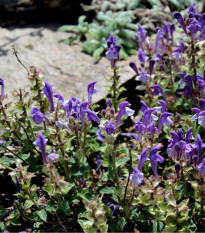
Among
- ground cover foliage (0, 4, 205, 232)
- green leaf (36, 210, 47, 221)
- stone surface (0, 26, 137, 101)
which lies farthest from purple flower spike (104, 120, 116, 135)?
stone surface (0, 26, 137, 101)

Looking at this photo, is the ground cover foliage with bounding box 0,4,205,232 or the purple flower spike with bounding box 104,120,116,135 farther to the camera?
the purple flower spike with bounding box 104,120,116,135

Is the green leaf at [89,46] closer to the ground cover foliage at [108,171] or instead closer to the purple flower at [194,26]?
the ground cover foliage at [108,171]

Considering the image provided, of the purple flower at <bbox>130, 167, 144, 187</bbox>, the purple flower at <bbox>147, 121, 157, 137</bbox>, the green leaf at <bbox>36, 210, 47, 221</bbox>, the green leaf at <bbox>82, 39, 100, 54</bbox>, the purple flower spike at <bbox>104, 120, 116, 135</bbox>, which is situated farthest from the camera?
the green leaf at <bbox>82, 39, 100, 54</bbox>

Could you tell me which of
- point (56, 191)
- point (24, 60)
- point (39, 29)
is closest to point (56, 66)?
point (24, 60)

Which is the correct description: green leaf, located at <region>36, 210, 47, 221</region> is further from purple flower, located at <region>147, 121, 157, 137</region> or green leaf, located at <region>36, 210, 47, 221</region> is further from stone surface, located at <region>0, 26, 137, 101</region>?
stone surface, located at <region>0, 26, 137, 101</region>

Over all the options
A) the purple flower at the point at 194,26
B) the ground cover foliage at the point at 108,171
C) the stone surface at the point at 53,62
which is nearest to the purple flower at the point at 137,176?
the ground cover foliage at the point at 108,171

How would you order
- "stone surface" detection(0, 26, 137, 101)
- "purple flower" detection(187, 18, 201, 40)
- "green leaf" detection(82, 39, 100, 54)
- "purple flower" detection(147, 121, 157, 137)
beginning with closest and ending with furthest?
"purple flower" detection(147, 121, 157, 137) → "purple flower" detection(187, 18, 201, 40) → "stone surface" detection(0, 26, 137, 101) → "green leaf" detection(82, 39, 100, 54)

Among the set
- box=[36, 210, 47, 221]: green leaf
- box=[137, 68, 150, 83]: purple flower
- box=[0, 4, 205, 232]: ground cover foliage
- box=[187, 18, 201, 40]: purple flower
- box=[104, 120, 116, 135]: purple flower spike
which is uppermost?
box=[187, 18, 201, 40]: purple flower

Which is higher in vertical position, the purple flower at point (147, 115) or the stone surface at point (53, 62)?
the purple flower at point (147, 115)

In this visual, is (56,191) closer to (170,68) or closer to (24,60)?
(170,68)
